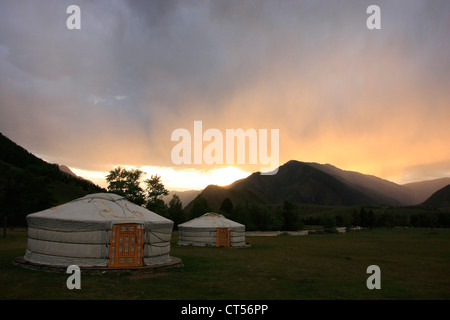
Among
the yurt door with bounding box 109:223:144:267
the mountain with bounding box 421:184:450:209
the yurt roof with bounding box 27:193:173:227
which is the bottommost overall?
the mountain with bounding box 421:184:450:209

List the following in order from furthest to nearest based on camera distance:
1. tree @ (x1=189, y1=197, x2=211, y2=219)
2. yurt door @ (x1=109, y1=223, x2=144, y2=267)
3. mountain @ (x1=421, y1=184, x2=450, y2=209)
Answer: mountain @ (x1=421, y1=184, x2=450, y2=209), tree @ (x1=189, y1=197, x2=211, y2=219), yurt door @ (x1=109, y1=223, x2=144, y2=267)

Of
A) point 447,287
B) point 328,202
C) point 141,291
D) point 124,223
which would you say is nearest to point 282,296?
point 141,291

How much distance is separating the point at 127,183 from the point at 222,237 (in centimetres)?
1121

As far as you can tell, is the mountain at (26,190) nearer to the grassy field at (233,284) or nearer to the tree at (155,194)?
the tree at (155,194)

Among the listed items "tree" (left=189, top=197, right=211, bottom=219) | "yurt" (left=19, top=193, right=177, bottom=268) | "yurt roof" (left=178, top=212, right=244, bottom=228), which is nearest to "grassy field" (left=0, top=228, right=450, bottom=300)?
"yurt" (left=19, top=193, right=177, bottom=268)

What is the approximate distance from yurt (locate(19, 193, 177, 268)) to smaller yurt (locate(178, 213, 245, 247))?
915 cm

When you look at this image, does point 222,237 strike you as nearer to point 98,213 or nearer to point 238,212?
point 98,213

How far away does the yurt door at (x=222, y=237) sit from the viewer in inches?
774

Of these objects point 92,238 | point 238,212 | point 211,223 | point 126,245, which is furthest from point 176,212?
point 92,238

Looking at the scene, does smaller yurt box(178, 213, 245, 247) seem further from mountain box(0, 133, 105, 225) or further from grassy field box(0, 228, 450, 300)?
mountain box(0, 133, 105, 225)

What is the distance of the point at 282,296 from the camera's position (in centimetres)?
664

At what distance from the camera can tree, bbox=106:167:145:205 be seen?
1015 inches

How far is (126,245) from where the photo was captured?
32.3ft
